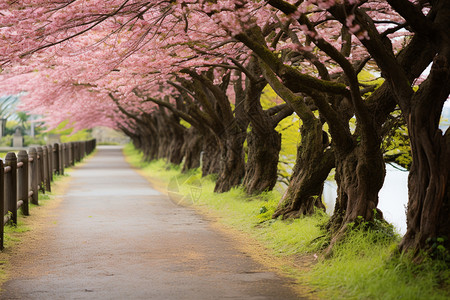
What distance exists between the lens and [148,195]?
60.1ft

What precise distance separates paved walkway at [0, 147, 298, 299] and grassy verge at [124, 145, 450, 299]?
52 centimetres

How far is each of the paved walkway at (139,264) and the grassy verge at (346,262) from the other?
52 cm

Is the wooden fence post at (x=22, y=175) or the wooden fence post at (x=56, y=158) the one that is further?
the wooden fence post at (x=56, y=158)

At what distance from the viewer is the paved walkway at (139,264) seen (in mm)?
6453

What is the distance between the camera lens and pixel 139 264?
7953mm

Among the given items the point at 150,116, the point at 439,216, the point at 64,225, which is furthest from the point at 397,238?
the point at 150,116

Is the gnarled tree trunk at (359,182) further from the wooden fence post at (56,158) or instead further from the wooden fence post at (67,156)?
the wooden fence post at (67,156)

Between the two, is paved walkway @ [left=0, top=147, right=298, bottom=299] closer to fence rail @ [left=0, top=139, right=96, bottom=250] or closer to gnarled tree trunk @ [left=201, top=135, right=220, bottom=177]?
fence rail @ [left=0, top=139, right=96, bottom=250]

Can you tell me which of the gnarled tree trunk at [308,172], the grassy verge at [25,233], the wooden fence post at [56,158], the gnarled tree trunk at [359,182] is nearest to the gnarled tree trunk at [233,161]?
the grassy verge at [25,233]

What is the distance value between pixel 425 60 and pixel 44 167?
1339 cm

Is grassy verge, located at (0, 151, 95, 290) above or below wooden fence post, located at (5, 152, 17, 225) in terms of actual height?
below

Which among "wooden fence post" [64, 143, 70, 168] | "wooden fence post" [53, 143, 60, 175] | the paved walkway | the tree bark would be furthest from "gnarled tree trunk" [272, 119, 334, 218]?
"wooden fence post" [64, 143, 70, 168]

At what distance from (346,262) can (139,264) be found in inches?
107

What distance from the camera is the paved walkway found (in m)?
6.45
